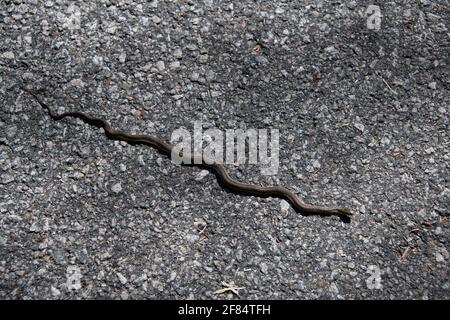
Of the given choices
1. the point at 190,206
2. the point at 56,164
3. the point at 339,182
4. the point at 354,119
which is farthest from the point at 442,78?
the point at 56,164

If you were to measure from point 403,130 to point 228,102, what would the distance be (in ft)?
4.49

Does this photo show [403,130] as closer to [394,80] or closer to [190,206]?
[394,80]

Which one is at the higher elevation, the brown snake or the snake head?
the brown snake

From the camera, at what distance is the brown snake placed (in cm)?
439

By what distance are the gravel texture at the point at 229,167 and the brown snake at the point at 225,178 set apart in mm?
56

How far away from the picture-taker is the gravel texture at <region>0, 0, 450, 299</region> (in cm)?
423

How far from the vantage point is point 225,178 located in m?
4.48

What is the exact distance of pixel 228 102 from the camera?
472 centimetres

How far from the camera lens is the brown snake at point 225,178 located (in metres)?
4.39

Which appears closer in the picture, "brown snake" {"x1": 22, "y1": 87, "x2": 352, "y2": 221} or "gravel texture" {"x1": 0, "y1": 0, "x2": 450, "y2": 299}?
"gravel texture" {"x1": 0, "y1": 0, "x2": 450, "y2": 299}

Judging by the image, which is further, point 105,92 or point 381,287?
point 105,92

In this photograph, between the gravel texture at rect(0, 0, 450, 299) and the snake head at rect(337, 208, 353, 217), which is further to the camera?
the snake head at rect(337, 208, 353, 217)

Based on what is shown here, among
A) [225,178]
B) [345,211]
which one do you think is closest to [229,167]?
[225,178]

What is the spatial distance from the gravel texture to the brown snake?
56 millimetres
